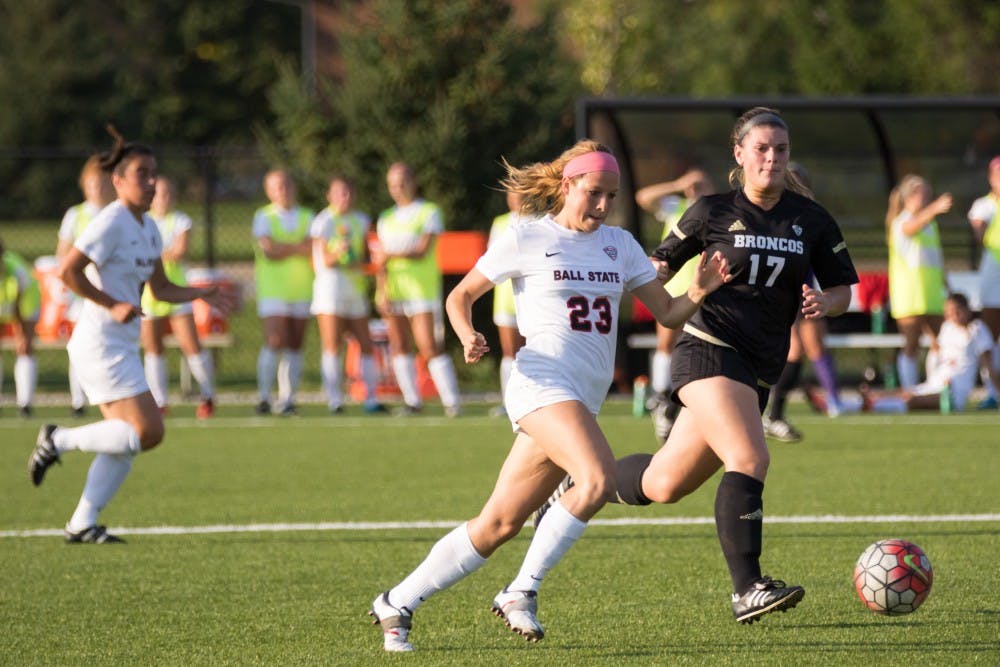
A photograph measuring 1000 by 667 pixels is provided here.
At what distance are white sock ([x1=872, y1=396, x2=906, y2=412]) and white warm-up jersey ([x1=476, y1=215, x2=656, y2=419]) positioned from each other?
9.49 meters

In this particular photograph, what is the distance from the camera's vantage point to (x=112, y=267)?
805cm

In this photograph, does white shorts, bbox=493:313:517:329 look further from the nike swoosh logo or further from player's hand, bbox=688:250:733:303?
the nike swoosh logo

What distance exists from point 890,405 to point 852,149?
→ 11.2 feet

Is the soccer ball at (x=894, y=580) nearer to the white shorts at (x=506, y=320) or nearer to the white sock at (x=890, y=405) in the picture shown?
the white shorts at (x=506, y=320)

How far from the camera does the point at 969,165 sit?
1681cm

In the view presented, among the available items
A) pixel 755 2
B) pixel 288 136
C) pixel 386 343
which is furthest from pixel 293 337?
pixel 755 2

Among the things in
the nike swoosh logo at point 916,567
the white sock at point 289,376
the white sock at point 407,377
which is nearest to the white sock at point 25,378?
the white sock at point 289,376

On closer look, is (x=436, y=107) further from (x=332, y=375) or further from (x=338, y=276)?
(x=332, y=375)

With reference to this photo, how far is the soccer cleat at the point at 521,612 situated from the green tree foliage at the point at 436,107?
12.5 metres

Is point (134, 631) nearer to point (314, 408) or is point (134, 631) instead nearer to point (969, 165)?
point (314, 408)

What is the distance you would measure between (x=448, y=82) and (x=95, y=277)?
10370 millimetres

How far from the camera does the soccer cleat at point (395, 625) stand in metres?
5.57

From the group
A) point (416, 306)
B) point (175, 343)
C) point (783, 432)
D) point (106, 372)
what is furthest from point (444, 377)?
point (106, 372)

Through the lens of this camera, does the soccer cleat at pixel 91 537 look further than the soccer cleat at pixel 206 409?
No
